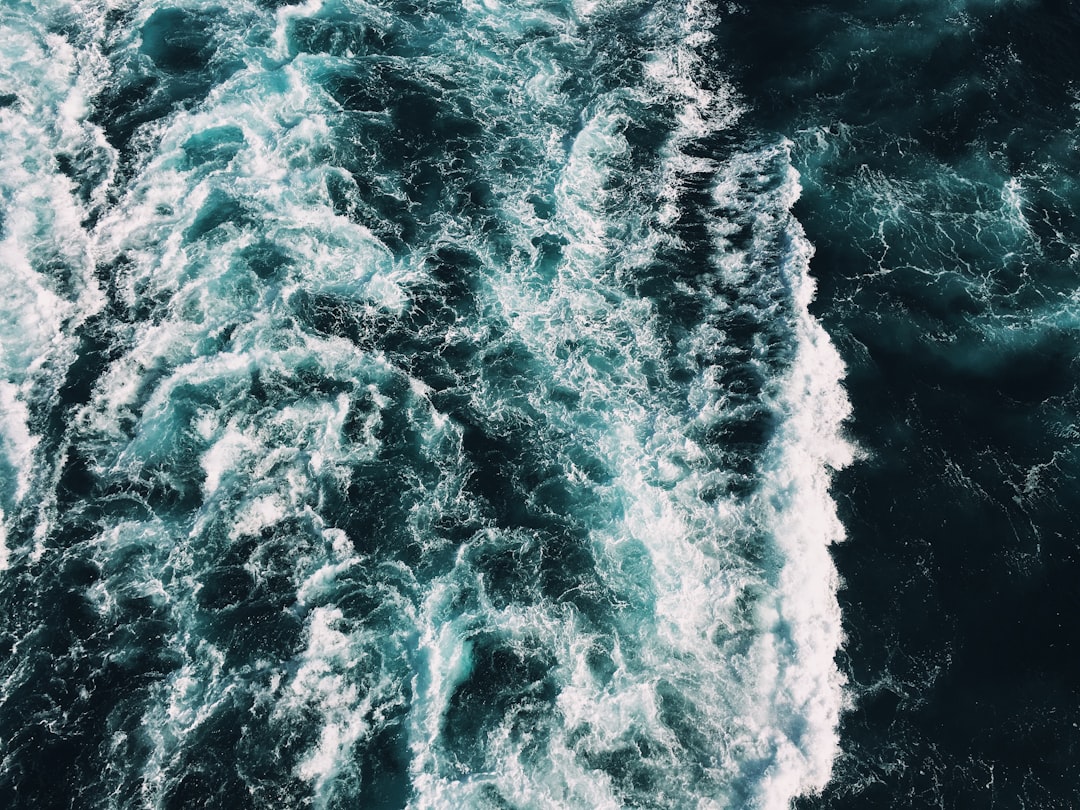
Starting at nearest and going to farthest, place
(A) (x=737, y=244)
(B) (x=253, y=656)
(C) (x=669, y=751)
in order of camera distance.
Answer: (C) (x=669, y=751) < (B) (x=253, y=656) < (A) (x=737, y=244)

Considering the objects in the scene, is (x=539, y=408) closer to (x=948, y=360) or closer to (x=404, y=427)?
(x=404, y=427)

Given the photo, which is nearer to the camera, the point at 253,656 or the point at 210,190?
the point at 253,656

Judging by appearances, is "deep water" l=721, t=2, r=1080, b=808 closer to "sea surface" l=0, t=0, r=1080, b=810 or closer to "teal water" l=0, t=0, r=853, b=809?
"sea surface" l=0, t=0, r=1080, b=810

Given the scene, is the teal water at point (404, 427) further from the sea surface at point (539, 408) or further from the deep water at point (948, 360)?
the deep water at point (948, 360)

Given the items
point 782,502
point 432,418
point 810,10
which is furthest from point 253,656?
point 810,10

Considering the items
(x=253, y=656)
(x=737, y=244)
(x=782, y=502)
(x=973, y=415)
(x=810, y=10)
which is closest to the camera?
(x=253, y=656)

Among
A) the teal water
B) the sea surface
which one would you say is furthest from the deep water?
the teal water

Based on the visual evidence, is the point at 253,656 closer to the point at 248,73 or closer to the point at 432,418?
the point at 432,418
